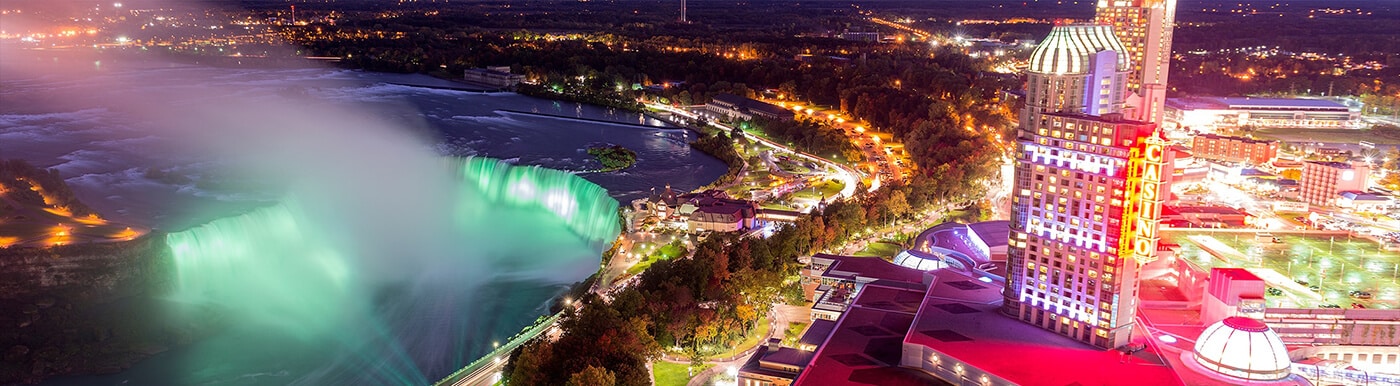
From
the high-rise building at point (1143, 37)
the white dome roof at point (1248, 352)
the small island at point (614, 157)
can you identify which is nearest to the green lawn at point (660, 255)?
the small island at point (614, 157)

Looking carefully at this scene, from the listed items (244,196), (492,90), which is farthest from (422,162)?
(492,90)

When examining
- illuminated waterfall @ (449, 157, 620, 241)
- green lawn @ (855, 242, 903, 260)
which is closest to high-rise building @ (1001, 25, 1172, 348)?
green lawn @ (855, 242, 903, 260)

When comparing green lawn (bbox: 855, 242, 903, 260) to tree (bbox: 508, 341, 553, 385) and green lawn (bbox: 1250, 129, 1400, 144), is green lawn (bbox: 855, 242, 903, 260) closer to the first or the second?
tree (bbox: 508, 341, 553, 385)

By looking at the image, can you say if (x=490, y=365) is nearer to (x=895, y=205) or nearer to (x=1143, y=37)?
(x=895, y=205)

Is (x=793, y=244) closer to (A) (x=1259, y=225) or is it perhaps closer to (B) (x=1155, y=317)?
(B) (x=1155, y=317)

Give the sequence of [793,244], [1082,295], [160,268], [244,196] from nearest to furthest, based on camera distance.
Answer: [1082,295]
[160,268]
[793,244]
[244,196]

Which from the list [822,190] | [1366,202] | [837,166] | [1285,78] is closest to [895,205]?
[822,190]
